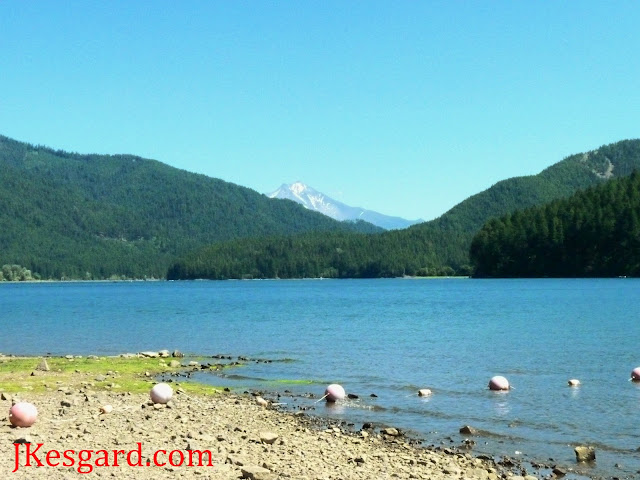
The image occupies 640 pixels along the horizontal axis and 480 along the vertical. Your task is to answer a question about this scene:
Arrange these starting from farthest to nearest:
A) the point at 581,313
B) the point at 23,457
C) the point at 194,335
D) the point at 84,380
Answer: the point at 581,313 → the point at 194,335 → the point at 84,380 → the point at 23,457

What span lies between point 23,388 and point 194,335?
31543mm

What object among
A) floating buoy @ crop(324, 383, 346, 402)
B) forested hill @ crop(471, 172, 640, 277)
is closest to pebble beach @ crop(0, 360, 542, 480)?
floating buoy @ crop(324, 383, 346, 402)

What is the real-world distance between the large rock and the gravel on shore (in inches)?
92.5

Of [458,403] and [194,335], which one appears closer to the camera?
[458,403]

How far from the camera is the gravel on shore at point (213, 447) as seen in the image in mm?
16016

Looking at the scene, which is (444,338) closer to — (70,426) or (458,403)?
(458,403)

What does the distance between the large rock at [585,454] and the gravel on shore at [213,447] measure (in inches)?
92.5

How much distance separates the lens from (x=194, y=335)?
59781mm

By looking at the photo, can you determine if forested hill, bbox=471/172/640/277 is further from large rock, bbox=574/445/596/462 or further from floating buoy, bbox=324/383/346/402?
large rock, bbox=574/445/596/462

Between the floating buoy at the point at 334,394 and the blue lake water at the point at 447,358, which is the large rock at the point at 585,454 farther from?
the floating buoy at the point at 334,394

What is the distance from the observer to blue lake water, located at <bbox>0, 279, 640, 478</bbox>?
23047mm

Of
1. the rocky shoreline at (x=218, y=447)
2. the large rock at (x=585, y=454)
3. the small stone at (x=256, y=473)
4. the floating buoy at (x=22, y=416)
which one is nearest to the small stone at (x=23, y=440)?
the rocky shoreline at (x=218, y=447)

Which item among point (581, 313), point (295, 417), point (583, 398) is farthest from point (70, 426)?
point (581, 313)

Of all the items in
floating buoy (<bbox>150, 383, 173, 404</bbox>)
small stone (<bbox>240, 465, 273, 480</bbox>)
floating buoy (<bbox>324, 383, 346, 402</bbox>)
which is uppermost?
floating buoy (<bbox>150, 383, 173, 404</bbox>)
